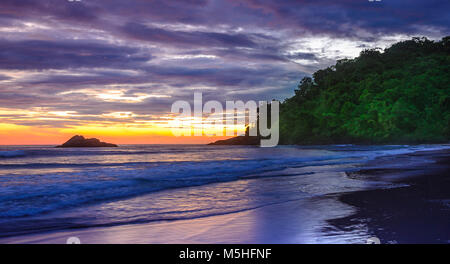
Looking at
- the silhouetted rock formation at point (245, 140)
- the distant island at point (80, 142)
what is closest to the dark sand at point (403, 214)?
the distant island at point (80, 142)

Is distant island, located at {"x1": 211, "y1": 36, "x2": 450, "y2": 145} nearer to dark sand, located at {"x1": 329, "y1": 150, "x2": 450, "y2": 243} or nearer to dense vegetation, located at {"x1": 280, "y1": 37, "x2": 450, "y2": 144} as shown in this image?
dense vegetation, located at {"x1": 280, "y1": 37, "x2": 450, "y2": 144}

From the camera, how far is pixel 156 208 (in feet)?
25.0

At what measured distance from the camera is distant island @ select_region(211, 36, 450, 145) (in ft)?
198

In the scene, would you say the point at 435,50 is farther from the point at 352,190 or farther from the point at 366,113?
the point at 352,190

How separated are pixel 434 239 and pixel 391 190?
5039 millimetres

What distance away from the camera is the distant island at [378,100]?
6044cm

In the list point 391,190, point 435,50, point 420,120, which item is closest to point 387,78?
point 420,120

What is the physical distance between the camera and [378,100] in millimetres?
66500
